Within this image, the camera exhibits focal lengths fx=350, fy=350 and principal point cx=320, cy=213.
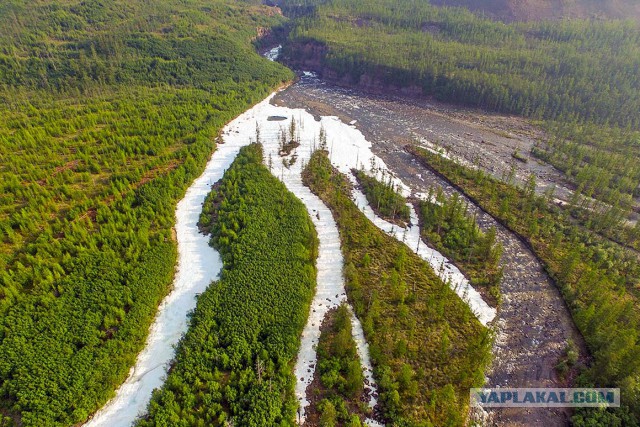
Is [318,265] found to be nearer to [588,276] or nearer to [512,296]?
[512,296]

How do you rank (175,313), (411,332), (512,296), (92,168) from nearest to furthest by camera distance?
1. (411,332)
2. (175,313)
3. (512,296)
4. (92,168)

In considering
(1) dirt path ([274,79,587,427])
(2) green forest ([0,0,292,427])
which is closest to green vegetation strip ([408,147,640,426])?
(1) dirt path ([274,79,587,427])

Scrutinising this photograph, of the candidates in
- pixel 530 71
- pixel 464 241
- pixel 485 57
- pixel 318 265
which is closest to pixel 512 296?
pixel 464 241

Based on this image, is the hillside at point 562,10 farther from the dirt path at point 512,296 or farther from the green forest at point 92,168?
the green forest at point 92,168

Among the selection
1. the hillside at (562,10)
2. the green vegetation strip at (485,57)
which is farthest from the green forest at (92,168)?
the hillside at (562,10)

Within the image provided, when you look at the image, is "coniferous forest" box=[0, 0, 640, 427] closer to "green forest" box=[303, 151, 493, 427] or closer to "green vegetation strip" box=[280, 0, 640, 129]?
"green forest" box=[303, 151, 493, 427]

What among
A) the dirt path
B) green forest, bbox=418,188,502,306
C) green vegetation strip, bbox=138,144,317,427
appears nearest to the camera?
green vegetation strip, bbox=138,144,317,427
